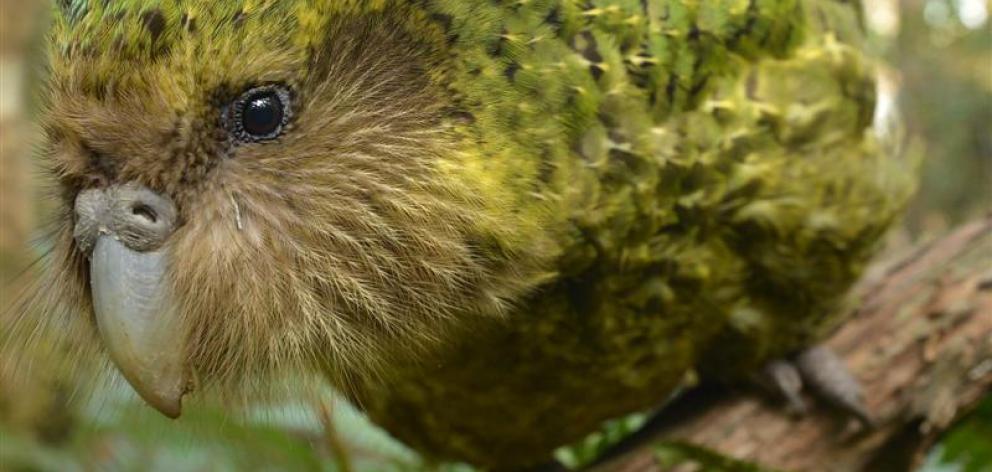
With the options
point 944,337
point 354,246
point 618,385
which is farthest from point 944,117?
point 354,246

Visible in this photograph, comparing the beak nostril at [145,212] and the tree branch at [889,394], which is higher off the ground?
the beak nostril at [145,212]

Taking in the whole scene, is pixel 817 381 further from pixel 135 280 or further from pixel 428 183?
pixel 135 280

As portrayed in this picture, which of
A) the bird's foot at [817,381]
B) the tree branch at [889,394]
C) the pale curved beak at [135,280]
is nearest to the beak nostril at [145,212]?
the pale curved beak at [135,280]

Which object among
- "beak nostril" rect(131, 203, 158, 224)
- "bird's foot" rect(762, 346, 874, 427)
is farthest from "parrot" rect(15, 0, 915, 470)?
"bird's foot" rect(762, 346, 874, 427)

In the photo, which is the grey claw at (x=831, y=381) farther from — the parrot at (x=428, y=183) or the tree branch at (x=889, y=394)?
the parrot at (x=428, y=183)

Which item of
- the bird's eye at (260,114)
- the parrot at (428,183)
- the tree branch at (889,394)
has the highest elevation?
the bird's eye at (260,114)

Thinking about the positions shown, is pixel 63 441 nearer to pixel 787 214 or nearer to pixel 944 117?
pixel 787 214

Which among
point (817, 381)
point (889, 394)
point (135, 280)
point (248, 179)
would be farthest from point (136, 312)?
point (889, 394)
